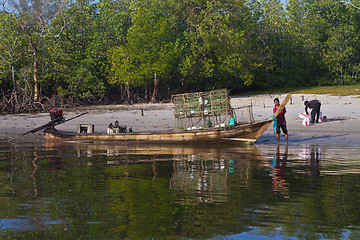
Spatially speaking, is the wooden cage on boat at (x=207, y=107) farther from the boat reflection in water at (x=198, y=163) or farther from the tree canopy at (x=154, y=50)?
the tree canopy at (x=154, y=50)

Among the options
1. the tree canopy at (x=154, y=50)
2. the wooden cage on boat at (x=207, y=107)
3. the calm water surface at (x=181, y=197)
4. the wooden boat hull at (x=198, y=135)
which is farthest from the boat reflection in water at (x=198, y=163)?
the tree canopy at (x=154, y=50)

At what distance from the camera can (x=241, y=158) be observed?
13.6 meters

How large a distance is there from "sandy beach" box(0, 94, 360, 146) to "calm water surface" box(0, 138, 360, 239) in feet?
19.5

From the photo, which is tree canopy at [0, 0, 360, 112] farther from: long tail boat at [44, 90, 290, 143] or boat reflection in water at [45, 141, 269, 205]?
boat reflection in water at [45, 141, 269, 205]

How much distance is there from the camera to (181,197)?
7.72 meters

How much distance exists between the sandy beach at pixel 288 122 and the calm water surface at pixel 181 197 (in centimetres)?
596

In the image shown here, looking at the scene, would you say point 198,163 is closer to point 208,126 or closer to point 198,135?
point 198,135

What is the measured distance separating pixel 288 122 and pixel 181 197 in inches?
654

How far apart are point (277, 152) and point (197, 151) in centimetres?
281

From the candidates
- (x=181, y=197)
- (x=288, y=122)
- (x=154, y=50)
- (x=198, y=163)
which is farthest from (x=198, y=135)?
(x=154, y=50)

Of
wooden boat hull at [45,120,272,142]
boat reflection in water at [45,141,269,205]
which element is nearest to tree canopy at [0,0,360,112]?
wooden boat hull at [45,120,272,142]

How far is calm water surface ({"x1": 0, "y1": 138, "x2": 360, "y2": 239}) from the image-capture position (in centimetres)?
571

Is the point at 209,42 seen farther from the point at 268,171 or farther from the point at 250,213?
the point at 250,213

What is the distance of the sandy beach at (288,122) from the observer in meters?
19.7
